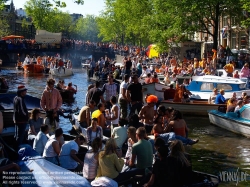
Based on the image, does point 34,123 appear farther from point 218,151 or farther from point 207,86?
point 207,86

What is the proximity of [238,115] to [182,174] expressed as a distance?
34.2 feet

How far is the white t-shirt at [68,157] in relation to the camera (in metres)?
9.71

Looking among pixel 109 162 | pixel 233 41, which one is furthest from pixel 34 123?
pixel 233 41

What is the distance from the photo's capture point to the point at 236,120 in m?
18.0

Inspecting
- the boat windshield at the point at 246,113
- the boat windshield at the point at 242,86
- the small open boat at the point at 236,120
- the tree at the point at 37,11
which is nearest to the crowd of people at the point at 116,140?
the small open boat at the point at 236,120

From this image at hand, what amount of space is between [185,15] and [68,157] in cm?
2660

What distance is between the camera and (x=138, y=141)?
9.53 m

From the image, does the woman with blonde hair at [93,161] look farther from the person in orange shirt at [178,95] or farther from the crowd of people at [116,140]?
the person in orange shirt at [178,95]

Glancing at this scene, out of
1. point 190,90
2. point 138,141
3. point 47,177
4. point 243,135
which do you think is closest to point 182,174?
point 138,141

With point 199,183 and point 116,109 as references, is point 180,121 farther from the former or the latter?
point 199,183

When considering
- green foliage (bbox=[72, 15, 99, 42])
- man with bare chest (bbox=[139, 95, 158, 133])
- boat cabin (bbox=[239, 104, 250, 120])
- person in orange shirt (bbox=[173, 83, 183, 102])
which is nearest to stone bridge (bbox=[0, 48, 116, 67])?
person in orange shirt (bbox=[173, 83, 183, 102])

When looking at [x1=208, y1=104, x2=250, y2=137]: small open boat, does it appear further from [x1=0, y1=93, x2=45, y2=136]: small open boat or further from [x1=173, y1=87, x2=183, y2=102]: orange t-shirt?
[x1=0, y1=93, x2=45, y2=136]: small open boat

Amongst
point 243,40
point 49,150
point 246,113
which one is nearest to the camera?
point 49,150

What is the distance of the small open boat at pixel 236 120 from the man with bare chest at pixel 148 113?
16.8 feet
